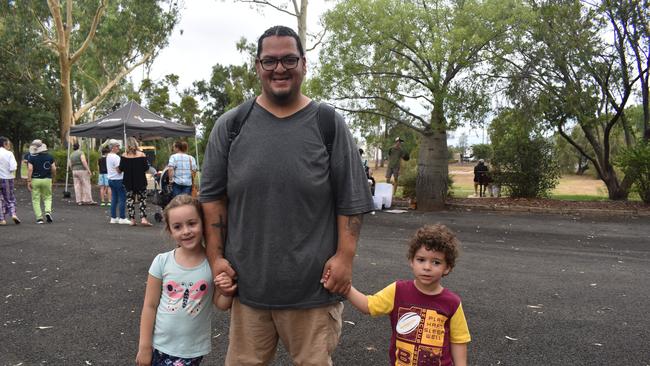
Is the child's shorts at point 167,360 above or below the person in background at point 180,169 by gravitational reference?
below

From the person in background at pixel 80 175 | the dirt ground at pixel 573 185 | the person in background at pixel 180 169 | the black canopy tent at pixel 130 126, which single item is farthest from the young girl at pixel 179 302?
the dirt ground at pixel 573 185

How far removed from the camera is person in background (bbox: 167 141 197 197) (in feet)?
32.7

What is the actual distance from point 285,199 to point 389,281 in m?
3.96

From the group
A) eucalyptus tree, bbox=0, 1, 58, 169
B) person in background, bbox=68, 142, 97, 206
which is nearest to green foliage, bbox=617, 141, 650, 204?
person in background, bbox=68, 142, 97, 206

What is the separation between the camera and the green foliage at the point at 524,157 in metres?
14.9

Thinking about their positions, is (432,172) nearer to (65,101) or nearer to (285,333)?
(285,333)

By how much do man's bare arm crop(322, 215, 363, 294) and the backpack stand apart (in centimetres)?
31

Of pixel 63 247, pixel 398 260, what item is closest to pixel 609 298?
pixel 398 260

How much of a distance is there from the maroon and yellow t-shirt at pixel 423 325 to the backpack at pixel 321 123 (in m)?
0.80

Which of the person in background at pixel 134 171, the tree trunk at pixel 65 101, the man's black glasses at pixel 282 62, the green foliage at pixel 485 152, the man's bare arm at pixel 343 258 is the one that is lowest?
the man's bare arm at pixel 343 258

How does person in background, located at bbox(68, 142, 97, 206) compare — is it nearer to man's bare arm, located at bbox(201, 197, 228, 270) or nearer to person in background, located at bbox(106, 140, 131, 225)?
person in background, located at bbox(106, 140, 131, 225)

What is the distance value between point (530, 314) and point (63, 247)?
21.8 ft

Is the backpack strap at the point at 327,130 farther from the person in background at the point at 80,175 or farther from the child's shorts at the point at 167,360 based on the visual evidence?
the person in background at the point at 80,175

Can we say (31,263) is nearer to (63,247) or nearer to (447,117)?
(63,247)
